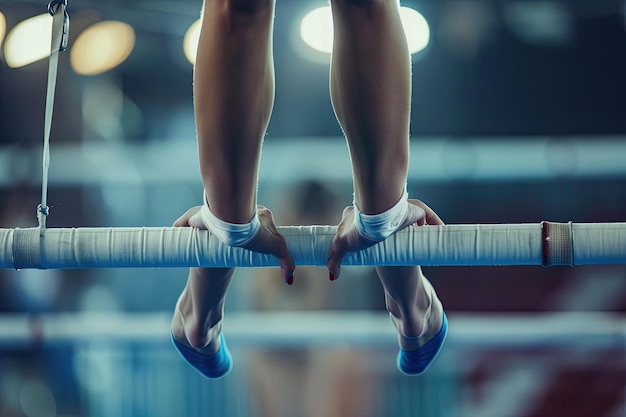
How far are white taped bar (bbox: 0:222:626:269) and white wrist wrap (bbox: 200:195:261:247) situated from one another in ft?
0.13

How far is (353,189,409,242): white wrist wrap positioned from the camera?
2.97ft

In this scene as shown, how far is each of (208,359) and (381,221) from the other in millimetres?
612

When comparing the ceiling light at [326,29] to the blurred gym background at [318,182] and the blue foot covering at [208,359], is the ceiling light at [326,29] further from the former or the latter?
the blue foot covering at [208,359]

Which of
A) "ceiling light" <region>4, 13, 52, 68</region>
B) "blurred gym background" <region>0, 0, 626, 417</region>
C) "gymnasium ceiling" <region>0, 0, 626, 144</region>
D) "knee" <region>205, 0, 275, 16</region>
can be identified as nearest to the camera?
"knee" <region>205, 0, 275, 16</region>

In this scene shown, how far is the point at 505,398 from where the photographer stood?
2.75 metres

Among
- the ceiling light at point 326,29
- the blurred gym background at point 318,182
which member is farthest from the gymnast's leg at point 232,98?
the ceiling light at point 326,29

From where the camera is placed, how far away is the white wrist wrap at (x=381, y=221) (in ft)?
2.97

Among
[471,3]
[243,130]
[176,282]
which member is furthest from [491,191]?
[243,130]

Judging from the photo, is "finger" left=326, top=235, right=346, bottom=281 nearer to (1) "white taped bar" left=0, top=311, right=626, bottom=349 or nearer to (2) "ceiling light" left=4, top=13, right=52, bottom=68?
(1) "white taped bar" left=0, top=311, right=626, bottom=349

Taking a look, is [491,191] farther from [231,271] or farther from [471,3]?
[231,271]

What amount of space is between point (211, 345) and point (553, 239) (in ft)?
2.21

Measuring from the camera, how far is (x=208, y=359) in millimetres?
1364

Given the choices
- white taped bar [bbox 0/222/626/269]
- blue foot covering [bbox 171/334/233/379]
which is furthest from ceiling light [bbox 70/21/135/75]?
white taped bar [bbox 0/222/626/269]

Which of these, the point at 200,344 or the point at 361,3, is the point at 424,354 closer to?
the point at 200,344
